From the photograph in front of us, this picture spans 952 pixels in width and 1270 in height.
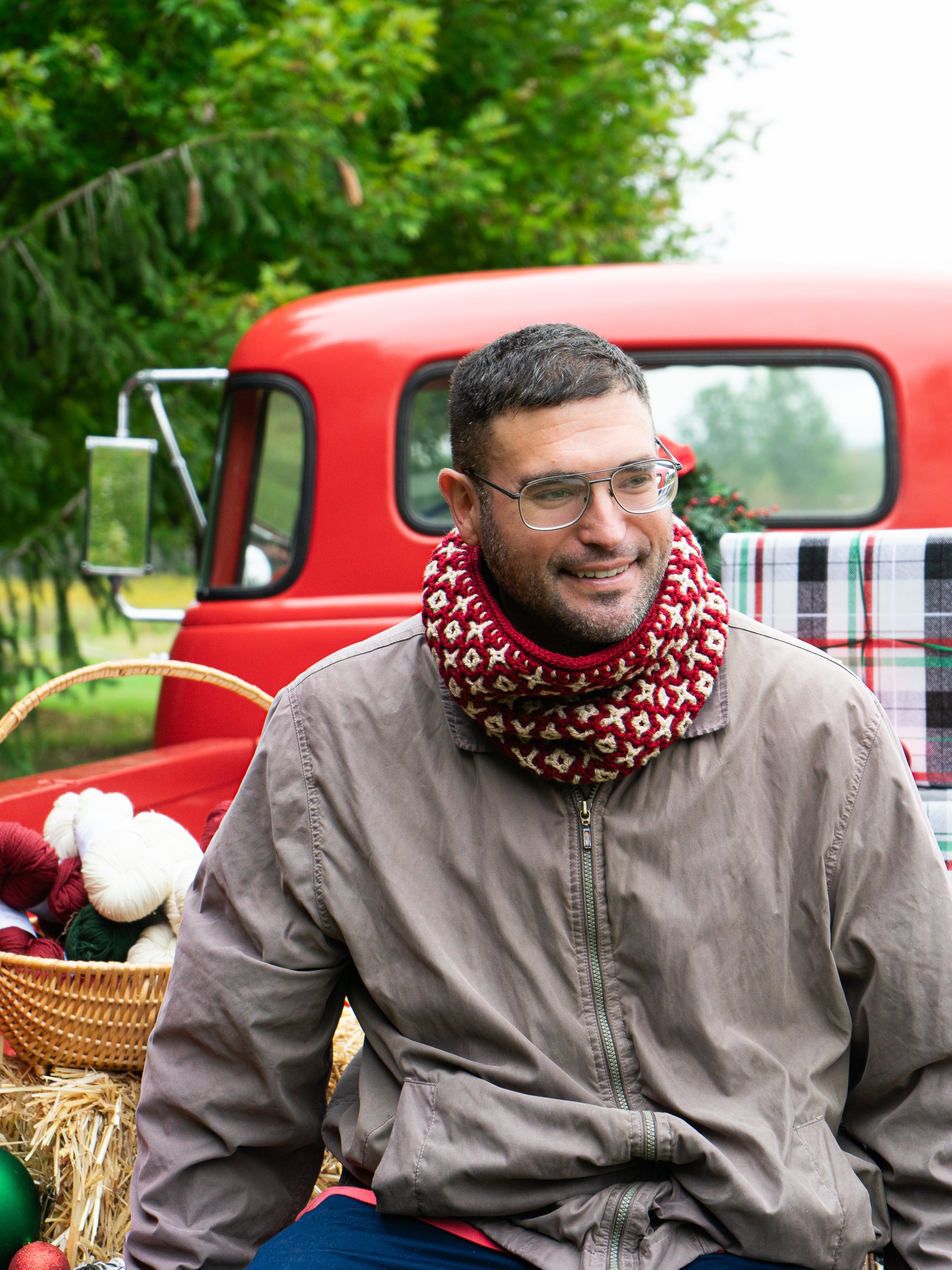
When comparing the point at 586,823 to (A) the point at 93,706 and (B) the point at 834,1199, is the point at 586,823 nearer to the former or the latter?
(B) the point at 834,1199

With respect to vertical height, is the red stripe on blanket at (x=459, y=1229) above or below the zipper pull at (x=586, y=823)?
below

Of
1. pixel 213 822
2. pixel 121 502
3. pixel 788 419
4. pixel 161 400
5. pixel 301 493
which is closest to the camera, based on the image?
pixel 213 822

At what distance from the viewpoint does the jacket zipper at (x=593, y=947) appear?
163cm

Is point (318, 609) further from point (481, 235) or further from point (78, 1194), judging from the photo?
Answer: point (481, 235)

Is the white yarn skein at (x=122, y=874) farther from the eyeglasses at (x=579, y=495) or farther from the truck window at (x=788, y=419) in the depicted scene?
the truck window at (x=788, y=419)

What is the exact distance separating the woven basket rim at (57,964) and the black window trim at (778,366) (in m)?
1.94

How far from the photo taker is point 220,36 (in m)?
7.94

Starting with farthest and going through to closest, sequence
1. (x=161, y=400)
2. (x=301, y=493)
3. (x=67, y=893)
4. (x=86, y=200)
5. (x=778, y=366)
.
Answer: (x=86, y=200)
(x=161, y=400)
(x=301, y=493)
(x=778, y=366)
(x=67, y=893)

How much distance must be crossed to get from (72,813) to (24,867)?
22cm

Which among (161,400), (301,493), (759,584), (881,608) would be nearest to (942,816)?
(881,608)

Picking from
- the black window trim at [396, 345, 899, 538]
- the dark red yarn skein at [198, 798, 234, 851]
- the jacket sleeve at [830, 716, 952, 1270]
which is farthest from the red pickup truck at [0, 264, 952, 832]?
the jacket sleeve at [830, 716, 952, 1270]

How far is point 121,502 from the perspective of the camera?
13.9ft

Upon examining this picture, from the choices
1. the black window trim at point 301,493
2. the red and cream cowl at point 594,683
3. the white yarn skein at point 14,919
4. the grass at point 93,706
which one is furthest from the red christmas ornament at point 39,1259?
the grass at point 93,706

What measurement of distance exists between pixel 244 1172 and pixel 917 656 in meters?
1.91
